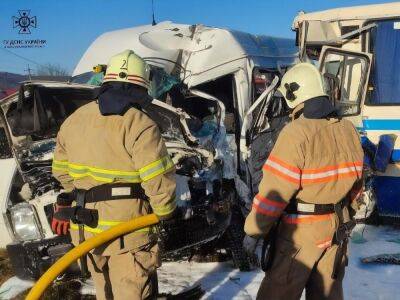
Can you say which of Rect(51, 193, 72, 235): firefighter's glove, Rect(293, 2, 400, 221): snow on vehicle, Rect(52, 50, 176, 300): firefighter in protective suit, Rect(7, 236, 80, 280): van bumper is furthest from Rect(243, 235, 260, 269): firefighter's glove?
Rect(51, 193, 72, 235): firefighter's glove

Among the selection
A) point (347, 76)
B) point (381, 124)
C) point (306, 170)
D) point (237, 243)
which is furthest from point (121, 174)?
point (381, 124)

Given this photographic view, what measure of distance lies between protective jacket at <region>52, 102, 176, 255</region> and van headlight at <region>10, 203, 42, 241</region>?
5.25 ft

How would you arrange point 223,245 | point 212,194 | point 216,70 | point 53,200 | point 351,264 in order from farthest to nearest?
point 216,70, point 223,245, point 351,264, point 212,194, point 53,200

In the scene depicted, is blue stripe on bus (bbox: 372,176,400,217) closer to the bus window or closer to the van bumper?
the bus window

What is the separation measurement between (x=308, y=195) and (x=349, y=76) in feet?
12.1

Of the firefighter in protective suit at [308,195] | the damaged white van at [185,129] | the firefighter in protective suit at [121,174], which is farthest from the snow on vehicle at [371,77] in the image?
the firefighter in protective suit at [121,174]

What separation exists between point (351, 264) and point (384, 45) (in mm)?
2827

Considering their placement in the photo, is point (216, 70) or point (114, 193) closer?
point (114, 193)

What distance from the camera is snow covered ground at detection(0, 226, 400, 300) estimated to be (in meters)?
4.29

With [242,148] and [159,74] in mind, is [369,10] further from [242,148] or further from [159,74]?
[159,74]

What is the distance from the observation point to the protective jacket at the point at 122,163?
2537 mm

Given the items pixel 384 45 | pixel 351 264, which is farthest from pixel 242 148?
pixel 384 45

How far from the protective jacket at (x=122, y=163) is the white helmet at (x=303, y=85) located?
84 centimetres

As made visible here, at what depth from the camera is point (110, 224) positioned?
2611 mm
